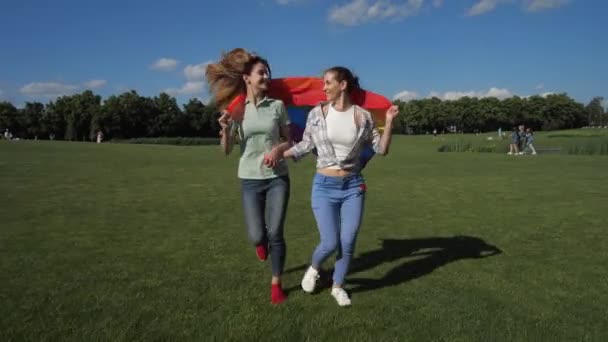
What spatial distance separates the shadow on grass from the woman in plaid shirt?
2.46 ft

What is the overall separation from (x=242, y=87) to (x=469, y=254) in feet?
14.1

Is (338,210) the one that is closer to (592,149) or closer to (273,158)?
(273,158)

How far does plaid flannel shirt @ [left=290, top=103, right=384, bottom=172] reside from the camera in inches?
213

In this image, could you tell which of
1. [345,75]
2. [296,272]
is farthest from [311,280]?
[345,75]

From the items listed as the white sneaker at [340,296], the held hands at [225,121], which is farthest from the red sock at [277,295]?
the held hands at [225,121]

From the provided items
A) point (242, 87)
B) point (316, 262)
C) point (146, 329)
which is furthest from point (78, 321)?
point (242, 87)

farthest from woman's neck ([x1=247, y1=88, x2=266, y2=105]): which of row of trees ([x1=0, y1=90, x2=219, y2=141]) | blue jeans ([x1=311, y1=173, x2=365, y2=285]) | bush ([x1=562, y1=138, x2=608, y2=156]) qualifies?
row of trees ([x1=0, y1=90, x2=219, y2=141])

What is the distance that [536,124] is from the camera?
13050cm

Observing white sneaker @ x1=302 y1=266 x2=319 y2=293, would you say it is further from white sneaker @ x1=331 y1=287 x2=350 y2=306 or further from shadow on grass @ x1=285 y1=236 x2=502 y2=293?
shadow on grass @ x1=285 y1=236 x2=502 y2=293

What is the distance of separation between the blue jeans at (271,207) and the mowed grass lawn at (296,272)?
493 mm

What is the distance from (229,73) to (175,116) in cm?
10721

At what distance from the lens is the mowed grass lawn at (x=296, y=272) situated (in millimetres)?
4672

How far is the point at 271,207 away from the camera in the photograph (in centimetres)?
556

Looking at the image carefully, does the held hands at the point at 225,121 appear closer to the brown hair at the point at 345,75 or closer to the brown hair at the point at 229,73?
the brown hair at the point at 229,73
